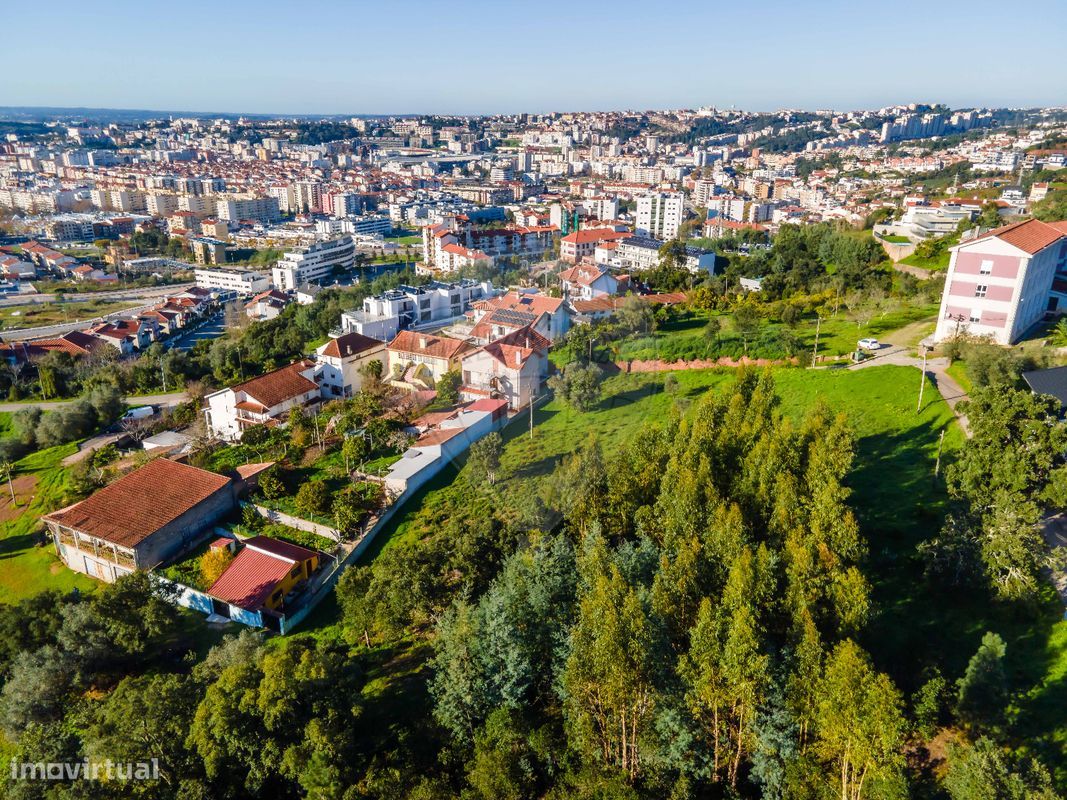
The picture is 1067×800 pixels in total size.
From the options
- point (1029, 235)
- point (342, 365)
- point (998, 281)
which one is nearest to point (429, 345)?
point (342, 365)

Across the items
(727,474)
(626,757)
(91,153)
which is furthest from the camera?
(91,153)

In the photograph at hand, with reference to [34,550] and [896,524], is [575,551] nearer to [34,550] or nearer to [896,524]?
[896,524]

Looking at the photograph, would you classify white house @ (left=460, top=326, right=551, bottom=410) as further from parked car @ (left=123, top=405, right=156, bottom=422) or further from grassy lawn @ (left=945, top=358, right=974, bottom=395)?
parked car @ (left=123, top=405, right=156, bottom=422)

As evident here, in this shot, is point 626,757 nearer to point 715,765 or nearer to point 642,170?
point 715,765

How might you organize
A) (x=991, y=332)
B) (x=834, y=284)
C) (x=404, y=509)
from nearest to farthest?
1. (x=404, y=509)
2. (x=991, y=332)
3. (x=834, y=284)

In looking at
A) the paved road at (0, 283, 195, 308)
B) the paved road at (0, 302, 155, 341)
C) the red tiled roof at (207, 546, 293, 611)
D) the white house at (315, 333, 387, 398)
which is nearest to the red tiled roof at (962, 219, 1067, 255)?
the red tiled roof at (207, 546, 293, 611)

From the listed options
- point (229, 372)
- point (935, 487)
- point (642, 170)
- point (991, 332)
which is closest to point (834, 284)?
point (991, 332)
